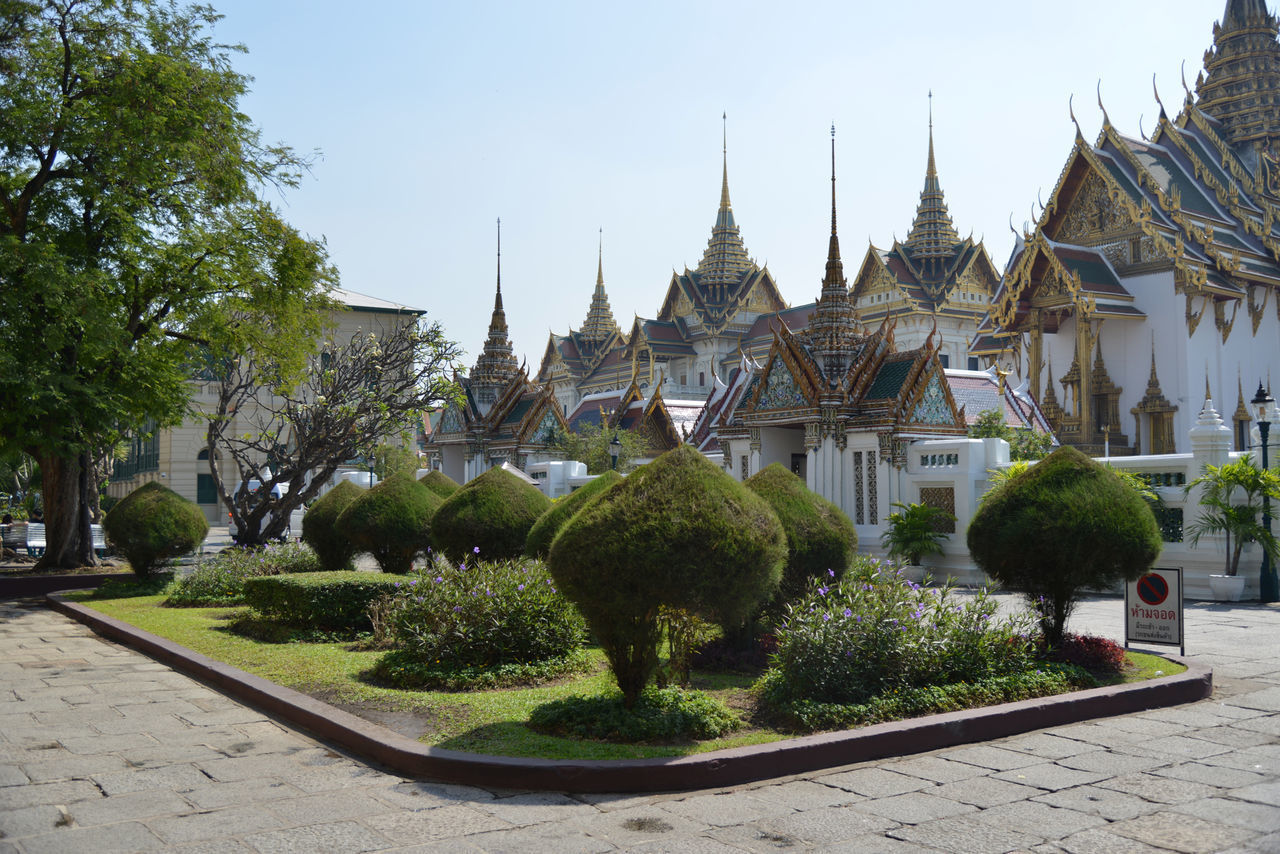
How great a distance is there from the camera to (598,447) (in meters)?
34.4

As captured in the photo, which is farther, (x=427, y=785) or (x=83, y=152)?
(x=83, y=152)

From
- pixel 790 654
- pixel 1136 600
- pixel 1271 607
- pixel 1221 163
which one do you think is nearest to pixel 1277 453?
pixel 1271 607

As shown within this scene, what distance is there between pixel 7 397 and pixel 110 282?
2.36 m

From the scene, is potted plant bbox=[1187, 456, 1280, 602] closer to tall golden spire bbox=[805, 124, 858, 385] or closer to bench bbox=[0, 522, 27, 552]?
tall golden spire bbox=[805, 124, 858, 385]

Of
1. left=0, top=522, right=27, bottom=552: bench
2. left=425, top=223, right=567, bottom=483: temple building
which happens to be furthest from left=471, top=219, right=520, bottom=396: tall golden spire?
left=0, top=522, right=27, bottom=552: bench

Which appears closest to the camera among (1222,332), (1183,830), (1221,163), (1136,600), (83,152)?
(1183,830)

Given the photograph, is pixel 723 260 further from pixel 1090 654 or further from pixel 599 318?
pixel 1090 654

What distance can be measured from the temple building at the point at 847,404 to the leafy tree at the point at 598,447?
11683 mm

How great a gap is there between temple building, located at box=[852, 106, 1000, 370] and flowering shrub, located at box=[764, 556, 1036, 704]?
164ft

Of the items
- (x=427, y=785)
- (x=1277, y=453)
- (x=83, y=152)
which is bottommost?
(x=427, y=785)

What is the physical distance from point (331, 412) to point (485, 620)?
10516mm

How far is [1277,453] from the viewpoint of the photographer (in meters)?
16.3

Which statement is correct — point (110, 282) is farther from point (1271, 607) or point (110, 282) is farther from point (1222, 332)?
point (1222, 332)

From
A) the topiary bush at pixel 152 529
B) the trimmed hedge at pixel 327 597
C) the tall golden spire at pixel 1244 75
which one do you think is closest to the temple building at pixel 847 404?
the trimmed hedge at pixel 327 597
